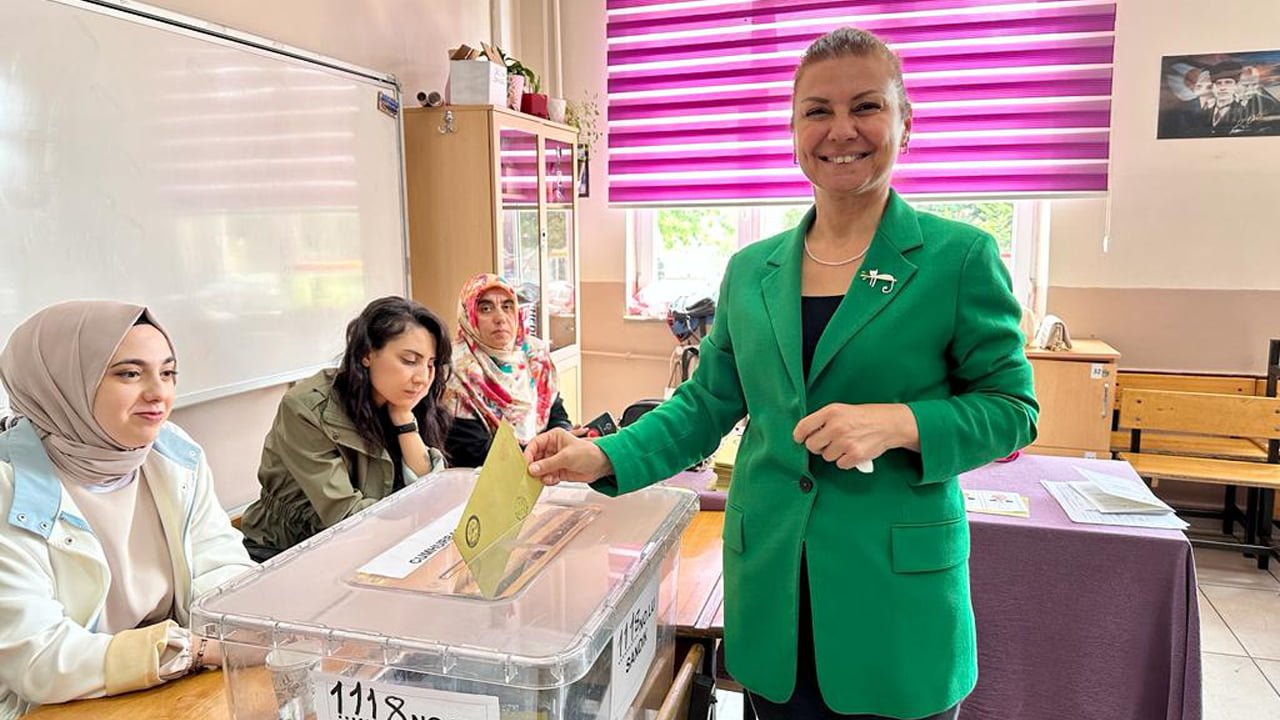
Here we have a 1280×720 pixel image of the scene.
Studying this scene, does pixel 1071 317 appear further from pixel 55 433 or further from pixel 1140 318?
pixel 55 433

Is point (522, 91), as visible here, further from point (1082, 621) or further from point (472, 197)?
point (1082, 621)

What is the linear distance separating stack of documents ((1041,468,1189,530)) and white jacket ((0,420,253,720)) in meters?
1.83

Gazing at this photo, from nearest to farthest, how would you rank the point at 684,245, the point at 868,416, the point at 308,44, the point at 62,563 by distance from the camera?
1. the point at 868,416
2. the point at 62,563
3. the point at 308,44
4. the point at 684,245

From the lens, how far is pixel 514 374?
262 cm

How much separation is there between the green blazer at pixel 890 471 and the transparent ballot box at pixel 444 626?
17 cm

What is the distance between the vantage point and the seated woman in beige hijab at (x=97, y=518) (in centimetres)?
112

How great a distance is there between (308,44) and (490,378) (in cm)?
131

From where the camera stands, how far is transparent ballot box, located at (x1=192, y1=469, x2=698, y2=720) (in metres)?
0.77

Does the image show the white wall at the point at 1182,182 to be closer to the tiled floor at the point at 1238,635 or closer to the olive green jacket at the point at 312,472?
the tiled floor at the point at 1238,635

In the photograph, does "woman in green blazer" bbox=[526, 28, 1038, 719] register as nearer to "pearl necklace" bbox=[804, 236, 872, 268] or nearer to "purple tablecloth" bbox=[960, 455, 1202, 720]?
"pearl necklace" bbox=[804, 236, 872, 268]

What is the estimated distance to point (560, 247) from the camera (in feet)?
13.7

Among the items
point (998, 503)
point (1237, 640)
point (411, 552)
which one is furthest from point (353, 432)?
point (1237, 640)

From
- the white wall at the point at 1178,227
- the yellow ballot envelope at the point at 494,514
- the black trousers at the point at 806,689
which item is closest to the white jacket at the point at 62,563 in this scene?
the yellow ballot envelope at the point at 494,514

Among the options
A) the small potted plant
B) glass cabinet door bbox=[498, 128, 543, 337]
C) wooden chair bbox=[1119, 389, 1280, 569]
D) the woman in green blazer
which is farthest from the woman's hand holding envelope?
wooden chair bbox=[1119, 389, 1280, 569]
